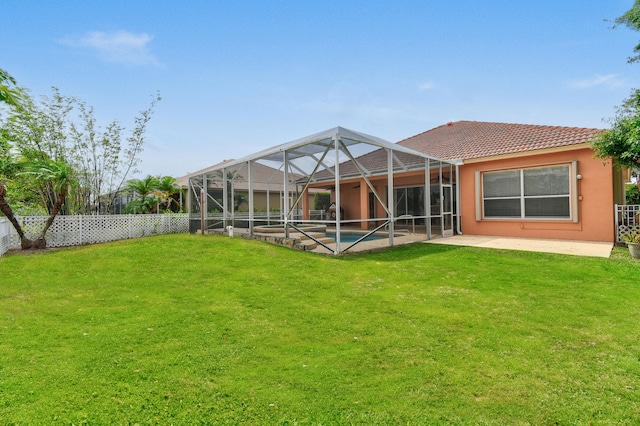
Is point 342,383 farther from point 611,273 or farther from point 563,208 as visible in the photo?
point 563,208

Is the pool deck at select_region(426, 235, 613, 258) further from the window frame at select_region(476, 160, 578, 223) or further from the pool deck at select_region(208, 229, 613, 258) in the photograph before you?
the window frame at select_region(476, 160, 578, 223)

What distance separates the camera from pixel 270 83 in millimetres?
12688

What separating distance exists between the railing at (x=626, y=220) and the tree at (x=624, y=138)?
1317mm

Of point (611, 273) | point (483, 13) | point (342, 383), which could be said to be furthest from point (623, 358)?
point (483, 13)

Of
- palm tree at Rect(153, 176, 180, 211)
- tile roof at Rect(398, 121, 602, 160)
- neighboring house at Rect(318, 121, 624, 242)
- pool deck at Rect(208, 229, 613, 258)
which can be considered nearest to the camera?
pool deck at Rect(208, 229, 613, 258)

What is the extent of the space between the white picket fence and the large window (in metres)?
Answer: 14.2

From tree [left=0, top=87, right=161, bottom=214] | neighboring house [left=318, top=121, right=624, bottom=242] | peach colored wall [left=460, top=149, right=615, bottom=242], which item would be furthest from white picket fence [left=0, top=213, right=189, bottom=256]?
peach colored wall [left=460, top=149, right=615, bottom=242]

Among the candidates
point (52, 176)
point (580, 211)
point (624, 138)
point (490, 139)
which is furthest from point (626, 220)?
point (52, 176)

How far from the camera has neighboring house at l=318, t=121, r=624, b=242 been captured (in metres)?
10.0

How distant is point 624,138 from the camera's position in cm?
830

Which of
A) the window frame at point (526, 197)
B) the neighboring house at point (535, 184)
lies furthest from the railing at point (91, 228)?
the window frame at point (526, 197)

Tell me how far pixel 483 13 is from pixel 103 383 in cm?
1300

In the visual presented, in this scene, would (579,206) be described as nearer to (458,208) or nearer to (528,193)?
(528,193)

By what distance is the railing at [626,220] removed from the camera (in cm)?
939
